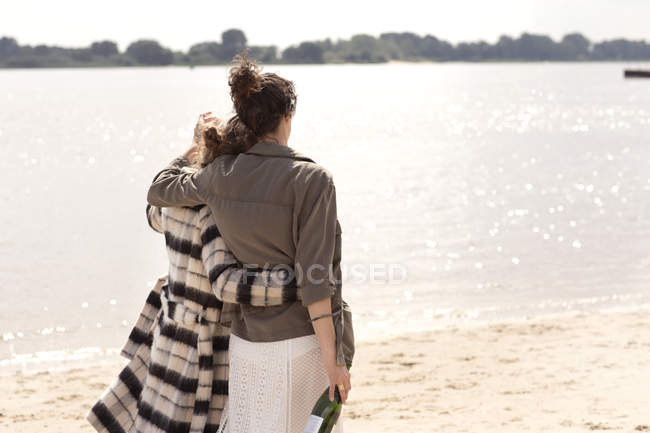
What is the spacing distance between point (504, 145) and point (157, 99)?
184 ft

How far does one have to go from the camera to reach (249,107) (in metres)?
2.81

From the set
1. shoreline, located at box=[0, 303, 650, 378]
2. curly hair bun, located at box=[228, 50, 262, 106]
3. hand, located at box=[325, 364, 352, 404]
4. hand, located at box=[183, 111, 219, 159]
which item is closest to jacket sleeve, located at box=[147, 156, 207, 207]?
hand, located at box=[183, 111, 219, 159]

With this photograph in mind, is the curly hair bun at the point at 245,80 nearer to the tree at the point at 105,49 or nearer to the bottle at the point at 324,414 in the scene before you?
the bottle at the point at 324,414

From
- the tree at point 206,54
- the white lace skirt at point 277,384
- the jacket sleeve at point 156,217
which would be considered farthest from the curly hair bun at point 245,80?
the tree at point 206,54

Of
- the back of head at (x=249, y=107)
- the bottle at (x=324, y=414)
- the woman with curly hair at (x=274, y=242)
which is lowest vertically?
the bottle at (x=324, y=414)

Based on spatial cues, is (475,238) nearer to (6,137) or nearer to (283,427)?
(283,427)

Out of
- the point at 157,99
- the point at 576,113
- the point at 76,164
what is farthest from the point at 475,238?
the point at 157,99

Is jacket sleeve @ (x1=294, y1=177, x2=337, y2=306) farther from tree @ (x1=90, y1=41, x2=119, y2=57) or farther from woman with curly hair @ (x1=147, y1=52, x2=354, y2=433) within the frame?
tree @ (x1=90, y1=41, x2=119, y2=57)

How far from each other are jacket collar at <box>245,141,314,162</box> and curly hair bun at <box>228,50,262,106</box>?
15 centimetres

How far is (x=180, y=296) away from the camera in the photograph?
3049mm

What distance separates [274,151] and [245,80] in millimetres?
237

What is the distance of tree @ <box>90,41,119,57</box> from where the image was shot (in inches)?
6122

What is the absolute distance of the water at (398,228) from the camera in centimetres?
1082

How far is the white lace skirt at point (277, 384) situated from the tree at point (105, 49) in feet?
517
